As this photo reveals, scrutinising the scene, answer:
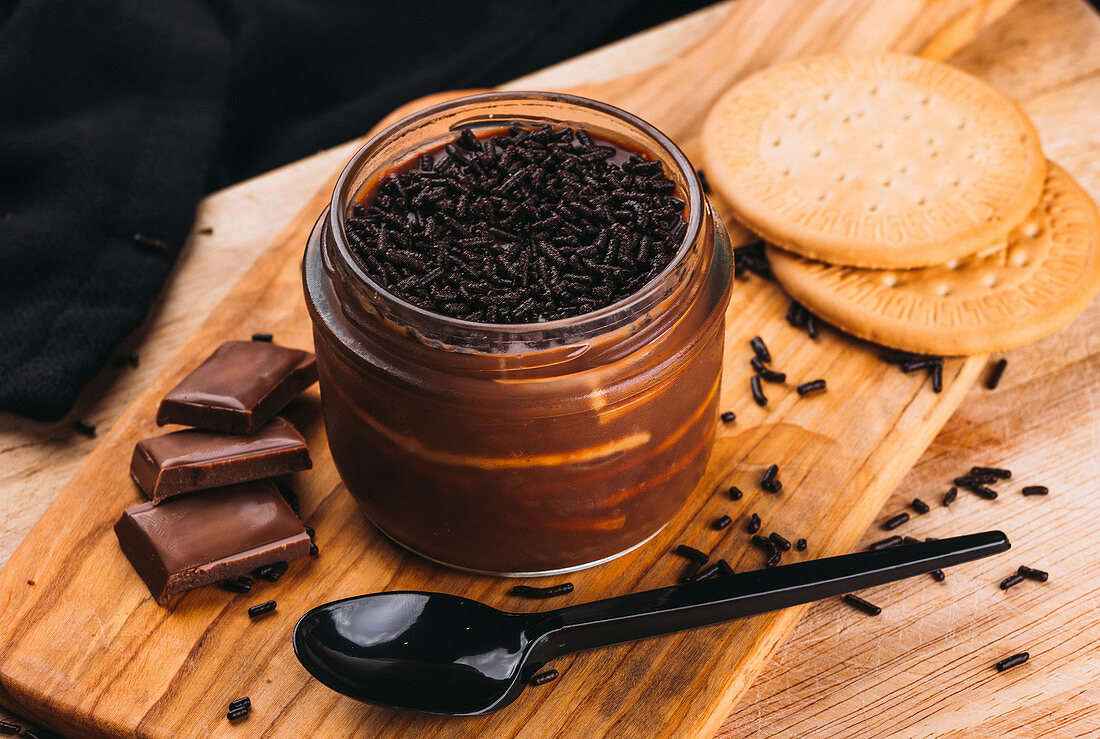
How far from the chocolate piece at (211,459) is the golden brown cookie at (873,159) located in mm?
1355

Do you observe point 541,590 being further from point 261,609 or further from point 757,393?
point 757,393

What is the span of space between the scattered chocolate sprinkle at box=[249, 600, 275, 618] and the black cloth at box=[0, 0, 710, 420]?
899mm

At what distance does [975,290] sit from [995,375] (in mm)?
236

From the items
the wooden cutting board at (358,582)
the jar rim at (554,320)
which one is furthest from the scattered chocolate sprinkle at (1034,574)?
the jar rim at (554,320)

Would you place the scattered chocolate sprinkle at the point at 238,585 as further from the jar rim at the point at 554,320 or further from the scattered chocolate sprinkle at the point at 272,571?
the jar rim at the point at 554,320

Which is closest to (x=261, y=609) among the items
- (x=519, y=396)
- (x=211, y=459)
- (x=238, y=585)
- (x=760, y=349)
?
(x=238, y=585)

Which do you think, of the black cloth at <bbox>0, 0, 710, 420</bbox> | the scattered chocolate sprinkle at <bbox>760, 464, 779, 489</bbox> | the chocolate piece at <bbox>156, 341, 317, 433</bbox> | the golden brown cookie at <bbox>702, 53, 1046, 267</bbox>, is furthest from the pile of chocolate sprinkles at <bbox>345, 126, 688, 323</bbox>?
the black cloth at <bbox>0, 0, 710, 420</bbox>

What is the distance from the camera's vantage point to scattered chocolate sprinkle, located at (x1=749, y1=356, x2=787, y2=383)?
2514 mm

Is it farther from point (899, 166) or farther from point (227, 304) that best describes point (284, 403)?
point (899, 166)

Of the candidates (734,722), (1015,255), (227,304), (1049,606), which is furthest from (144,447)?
(1015,255)

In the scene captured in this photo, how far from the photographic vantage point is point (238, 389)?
2.18 metres

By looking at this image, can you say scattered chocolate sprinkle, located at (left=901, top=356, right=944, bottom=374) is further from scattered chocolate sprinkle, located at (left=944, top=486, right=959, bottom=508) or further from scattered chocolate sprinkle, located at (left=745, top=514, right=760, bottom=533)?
scattered chocolate sprinkle, located at (left=745, top=514, right=760, bottom=533)

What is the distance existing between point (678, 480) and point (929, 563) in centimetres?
51

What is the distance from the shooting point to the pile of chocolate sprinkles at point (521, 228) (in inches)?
67.7
